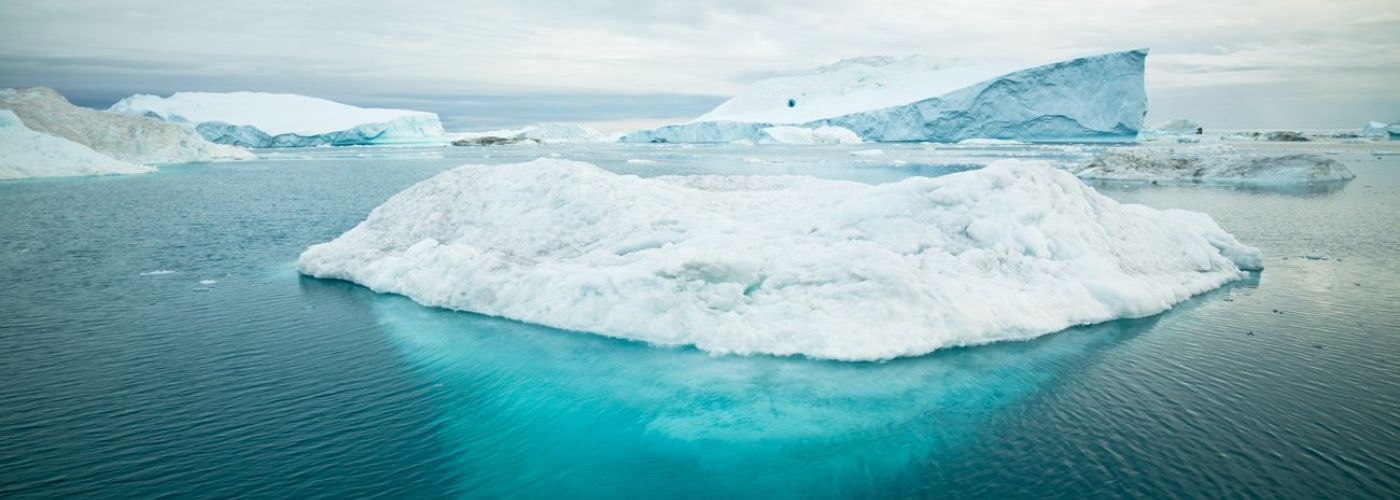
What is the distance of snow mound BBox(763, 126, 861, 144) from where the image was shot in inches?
3760

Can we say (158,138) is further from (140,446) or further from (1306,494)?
(1306,494)

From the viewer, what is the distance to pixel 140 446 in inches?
291

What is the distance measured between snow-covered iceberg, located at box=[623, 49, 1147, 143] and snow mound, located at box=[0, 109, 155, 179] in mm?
79479

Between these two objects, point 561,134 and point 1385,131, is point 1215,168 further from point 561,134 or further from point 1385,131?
point 561,134

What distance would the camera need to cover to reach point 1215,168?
1526 inches

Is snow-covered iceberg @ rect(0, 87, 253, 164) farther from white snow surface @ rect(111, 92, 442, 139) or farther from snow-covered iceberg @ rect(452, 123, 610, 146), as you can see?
snow-covered iceberg @ rect(452, 123, 610, 146)

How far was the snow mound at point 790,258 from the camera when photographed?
35.4ft

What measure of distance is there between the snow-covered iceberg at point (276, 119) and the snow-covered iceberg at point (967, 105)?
4425 centimetres

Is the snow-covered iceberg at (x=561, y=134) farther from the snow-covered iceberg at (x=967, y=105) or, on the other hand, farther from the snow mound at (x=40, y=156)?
the snow mound at (x=40, y=156)

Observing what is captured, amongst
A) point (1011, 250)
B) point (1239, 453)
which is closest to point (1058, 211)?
point (1011, 250)

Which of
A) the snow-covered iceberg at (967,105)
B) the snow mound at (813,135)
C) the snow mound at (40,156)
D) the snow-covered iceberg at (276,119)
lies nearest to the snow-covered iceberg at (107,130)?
the snow mound at (40,156)

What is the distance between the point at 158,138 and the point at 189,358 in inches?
2760

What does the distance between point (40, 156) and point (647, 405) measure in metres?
58.6

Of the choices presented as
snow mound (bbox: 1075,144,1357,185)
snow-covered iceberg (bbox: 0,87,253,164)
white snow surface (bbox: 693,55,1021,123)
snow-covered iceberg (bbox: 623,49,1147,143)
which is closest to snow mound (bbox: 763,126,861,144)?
snow-covered iceberg (bbox: 623,49,1147,143)
